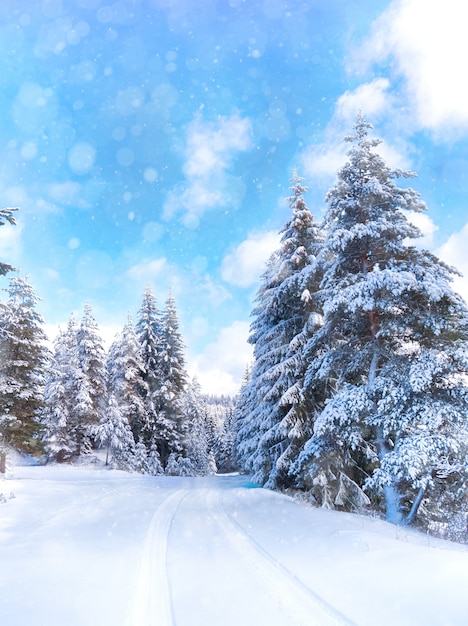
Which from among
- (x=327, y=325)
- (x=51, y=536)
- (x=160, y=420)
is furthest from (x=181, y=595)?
(x=160, y=420)

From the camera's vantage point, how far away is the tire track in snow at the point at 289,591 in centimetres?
414

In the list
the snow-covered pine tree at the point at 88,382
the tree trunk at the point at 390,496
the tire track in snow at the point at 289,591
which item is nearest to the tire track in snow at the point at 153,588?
the tire track in snow at the point at 289,591

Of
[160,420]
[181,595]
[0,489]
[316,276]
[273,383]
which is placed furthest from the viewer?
[160,420]

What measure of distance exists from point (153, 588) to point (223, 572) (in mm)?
1238

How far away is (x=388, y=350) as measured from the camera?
11305 millimetres

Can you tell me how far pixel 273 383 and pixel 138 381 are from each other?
15896mm

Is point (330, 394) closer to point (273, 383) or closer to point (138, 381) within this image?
point (273, 383)

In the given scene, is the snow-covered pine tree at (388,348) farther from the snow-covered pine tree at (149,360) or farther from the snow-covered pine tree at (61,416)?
the snow-covered pine tree at (61,416)

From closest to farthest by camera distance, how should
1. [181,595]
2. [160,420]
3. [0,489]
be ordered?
1. [181,595]
2. [0,489]
3. [160,420]

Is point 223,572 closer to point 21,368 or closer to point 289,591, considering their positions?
point 289,591

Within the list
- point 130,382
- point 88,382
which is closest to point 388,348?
point 130,382

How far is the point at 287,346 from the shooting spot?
16.6 m

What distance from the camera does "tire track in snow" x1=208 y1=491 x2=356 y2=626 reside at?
4145mm

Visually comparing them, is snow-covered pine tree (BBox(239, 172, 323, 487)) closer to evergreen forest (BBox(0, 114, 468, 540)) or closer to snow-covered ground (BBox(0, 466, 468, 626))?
evergreen forest (BBox(0, 114, 468, 540))
